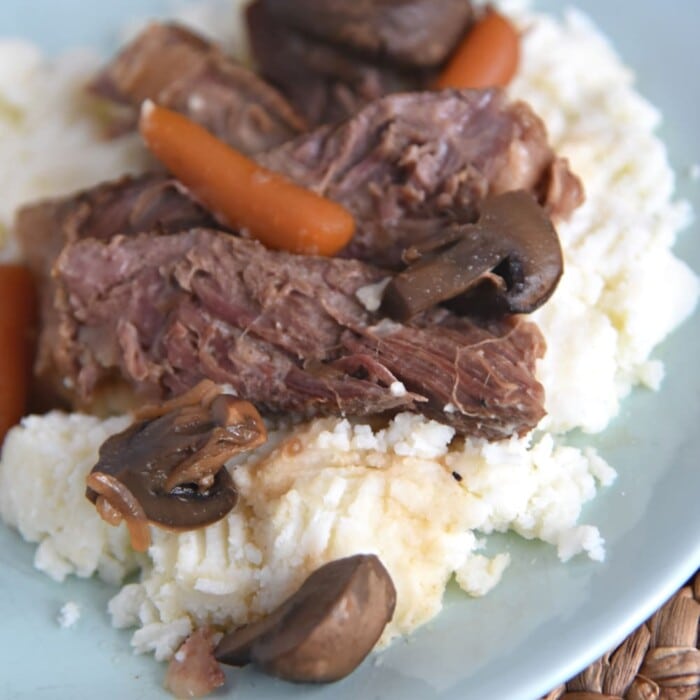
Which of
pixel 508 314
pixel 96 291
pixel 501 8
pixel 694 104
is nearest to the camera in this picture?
pixel 508 314

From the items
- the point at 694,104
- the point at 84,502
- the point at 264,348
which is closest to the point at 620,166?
the point at 694,104

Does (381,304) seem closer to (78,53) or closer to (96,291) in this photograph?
(96,291)

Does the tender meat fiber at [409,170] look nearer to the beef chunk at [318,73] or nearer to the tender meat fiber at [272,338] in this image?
the tender meat fiber at [272,338]

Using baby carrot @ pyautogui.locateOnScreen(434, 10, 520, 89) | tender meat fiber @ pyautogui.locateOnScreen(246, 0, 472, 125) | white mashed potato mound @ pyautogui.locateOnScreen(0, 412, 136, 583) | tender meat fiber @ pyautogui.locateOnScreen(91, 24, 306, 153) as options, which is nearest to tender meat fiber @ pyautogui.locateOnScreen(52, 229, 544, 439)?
white mashed potato mound @ pyautogui.locateOnScreen(0, 412, 136, 583)

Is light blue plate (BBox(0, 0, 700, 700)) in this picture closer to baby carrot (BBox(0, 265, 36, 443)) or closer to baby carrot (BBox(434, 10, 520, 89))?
baby carrot (BBox(0, 265, 36, 443))

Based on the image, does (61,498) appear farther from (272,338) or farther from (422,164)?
(422,164)

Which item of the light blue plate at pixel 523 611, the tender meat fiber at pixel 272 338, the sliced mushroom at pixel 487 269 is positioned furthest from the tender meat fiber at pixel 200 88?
the light blue plate at pixel 523 611
